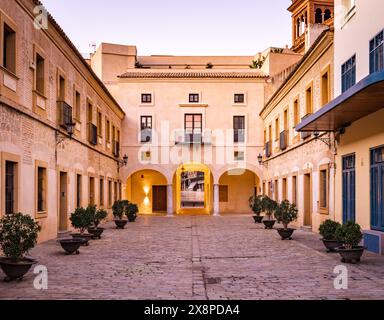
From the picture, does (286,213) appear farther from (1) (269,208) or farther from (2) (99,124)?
(2) (99,124)

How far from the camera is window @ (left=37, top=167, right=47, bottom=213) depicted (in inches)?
639

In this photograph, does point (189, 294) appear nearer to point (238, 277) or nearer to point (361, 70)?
point (238, 277)

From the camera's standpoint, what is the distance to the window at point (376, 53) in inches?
497

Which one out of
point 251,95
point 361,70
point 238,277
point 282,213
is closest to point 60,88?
point 282,213

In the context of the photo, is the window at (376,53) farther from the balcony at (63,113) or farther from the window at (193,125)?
the window at (193,125)

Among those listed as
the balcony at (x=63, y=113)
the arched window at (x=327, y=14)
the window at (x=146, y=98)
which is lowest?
the balcony at (x=63, y=113)

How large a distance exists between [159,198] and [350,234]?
28.0 meters

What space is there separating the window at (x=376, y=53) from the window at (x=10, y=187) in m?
9.85

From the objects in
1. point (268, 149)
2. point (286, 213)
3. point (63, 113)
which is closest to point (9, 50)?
point (63, 113)

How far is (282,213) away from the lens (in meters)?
17.3

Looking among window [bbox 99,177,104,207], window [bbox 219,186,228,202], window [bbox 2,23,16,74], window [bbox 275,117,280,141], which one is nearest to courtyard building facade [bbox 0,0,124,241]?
window [bbox 2,23,16,74]

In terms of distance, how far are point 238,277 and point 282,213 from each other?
801 centimetres

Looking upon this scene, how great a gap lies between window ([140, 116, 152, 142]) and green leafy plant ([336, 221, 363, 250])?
24.1 metres

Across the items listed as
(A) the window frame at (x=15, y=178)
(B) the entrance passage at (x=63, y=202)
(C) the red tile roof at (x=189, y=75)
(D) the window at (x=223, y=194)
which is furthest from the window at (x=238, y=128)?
(A) the window frame at (x=15, y=178)
